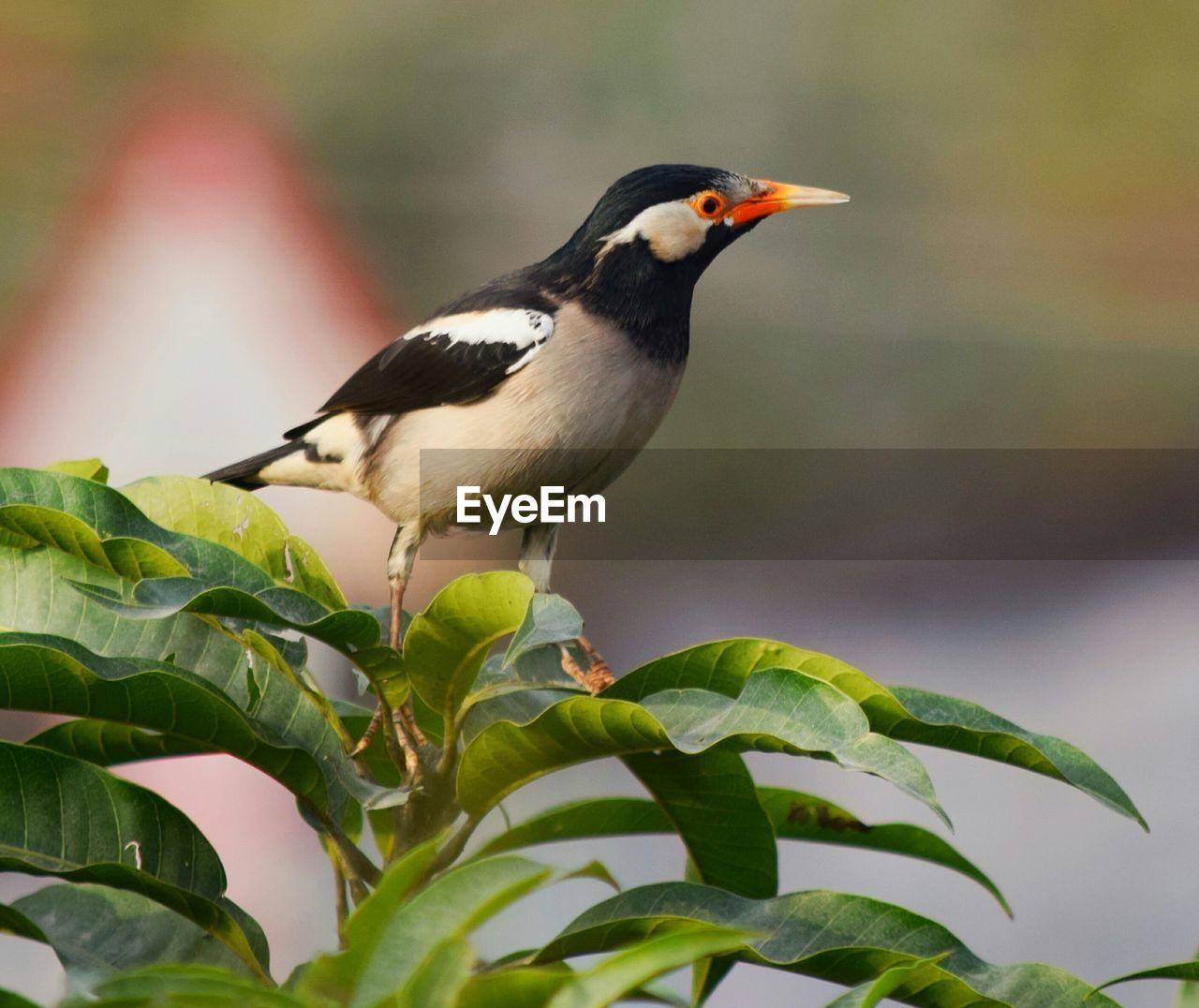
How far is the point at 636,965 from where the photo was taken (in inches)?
22.4

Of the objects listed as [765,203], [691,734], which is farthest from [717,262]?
[691,734]

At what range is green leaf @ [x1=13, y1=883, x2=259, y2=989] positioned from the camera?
91cm

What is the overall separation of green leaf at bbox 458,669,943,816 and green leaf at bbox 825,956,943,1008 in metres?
0.09

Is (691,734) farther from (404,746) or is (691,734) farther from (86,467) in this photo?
(86,467)

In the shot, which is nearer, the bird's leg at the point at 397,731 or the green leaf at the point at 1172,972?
the green leaf at the point at 1172,972

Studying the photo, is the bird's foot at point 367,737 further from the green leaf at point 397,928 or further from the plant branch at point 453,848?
the green leaf at point 397,928

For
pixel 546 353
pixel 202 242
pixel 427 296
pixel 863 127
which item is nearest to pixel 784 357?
pixel 863 127

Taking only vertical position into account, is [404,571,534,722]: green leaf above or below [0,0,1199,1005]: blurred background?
below

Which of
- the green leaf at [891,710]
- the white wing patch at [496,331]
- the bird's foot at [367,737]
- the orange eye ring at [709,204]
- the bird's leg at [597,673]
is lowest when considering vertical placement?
the bird's foot at [367,737]

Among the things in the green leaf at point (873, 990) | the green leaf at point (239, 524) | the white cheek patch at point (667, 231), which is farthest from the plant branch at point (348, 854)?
the white cheek patch at point (667, 231)

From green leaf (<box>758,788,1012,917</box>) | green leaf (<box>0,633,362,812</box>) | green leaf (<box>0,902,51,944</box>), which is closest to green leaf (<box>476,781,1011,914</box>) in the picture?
green leaf (<box>758,788,1012,917</box>)

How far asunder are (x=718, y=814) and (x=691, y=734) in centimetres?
17

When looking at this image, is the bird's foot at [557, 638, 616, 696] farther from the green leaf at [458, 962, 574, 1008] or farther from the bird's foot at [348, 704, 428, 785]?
the green leaf at [458, 962, 574, 1008]

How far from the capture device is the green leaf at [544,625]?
88 centimetres
